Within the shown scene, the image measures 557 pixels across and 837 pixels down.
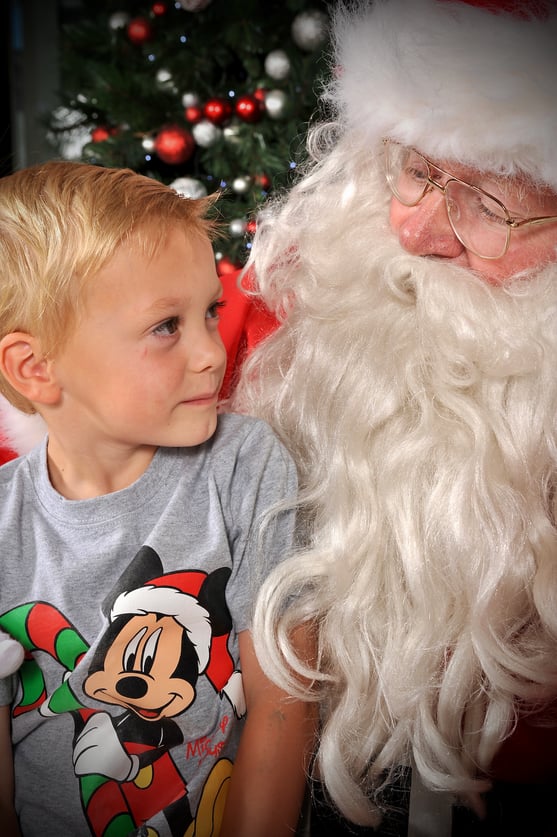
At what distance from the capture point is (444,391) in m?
1.05

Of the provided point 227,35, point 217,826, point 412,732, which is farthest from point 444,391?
point 227,35

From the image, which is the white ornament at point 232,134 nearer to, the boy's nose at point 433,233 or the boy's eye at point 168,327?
the boy's nose at point 433,233

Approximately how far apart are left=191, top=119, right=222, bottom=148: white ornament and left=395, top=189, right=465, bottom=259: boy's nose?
1.16 m

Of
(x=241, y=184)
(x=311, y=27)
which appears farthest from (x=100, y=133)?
(x=311, y=27)

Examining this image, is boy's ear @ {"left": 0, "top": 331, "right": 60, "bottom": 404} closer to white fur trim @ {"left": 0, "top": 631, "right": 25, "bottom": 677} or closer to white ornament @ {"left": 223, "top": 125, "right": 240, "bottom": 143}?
white fur trim @ {"left": 0, "top": 631, "right": 25, "bottom": 677}

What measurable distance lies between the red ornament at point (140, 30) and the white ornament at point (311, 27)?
1.32 feet

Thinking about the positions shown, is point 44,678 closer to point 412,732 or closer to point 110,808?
point 110,808

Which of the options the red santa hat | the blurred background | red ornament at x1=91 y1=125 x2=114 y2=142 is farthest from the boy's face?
red ornament at x1=91 y1=125 x2=114 y2=142

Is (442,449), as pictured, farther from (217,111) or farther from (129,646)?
(217,111)

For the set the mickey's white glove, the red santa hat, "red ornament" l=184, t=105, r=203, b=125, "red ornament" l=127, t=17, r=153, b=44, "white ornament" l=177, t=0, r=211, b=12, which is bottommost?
the mickey's white glove

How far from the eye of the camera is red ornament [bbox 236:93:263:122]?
2.06m

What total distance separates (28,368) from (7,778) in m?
0.49

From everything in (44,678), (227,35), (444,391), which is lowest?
(44,678)

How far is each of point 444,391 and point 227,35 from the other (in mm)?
1400
